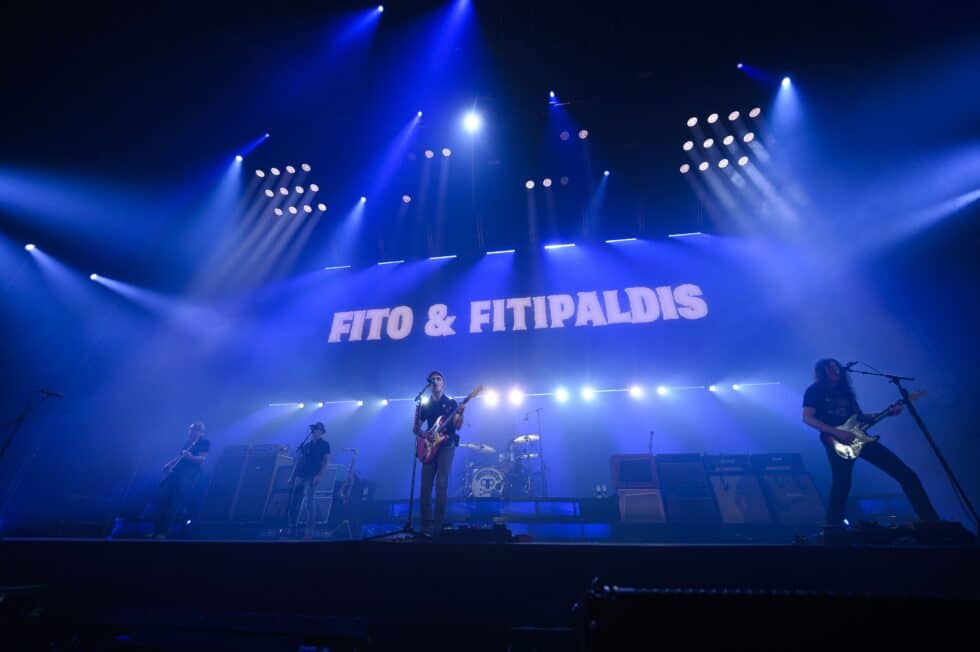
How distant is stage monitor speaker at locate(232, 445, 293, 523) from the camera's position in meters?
7.31

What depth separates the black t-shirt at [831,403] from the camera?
4527 mm

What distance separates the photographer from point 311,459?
6.88 m

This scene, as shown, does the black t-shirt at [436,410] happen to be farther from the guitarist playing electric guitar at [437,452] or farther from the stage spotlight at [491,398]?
the stage spotlight at [491,398]

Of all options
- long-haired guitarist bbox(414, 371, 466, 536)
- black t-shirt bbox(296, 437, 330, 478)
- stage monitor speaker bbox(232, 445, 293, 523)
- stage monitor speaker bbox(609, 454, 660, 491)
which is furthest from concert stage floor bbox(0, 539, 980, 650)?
stage monitor speaker bbox(232, 445, 293, 523)

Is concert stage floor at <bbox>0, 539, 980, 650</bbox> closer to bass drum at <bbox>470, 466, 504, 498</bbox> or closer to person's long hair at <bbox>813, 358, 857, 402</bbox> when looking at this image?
person's long hair at <bbox>813, 358, 857, 402</bbox>

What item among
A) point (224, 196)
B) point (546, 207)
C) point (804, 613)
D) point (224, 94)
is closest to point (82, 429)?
point (224, 196)

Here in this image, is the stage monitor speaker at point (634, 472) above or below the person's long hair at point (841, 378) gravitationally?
below

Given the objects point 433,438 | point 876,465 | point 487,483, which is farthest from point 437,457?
point 876,465

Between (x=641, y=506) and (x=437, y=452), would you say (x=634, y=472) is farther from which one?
(x=437, y=452)

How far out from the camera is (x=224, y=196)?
26.7ft

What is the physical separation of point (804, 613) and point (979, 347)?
27.0 feet

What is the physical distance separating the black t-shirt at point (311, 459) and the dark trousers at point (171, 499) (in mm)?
1914

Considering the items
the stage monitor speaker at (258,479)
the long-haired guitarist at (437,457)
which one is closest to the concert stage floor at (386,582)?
the long-haired guitarist at (437,457)

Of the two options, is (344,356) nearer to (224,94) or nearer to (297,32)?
(224,94)
